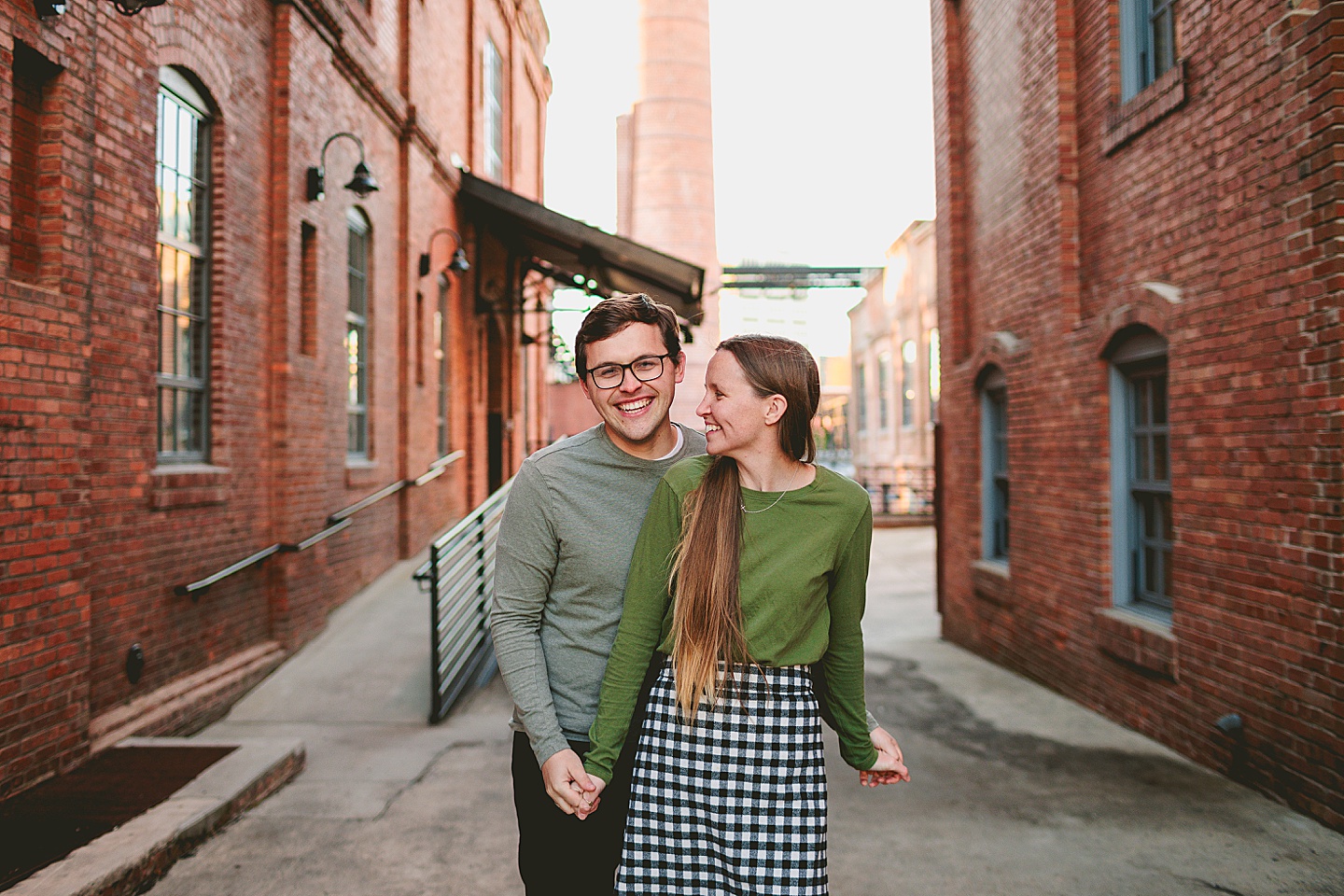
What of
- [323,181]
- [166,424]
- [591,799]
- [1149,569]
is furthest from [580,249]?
[591,799]

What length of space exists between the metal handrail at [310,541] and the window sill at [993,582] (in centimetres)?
578

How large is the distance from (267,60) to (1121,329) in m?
6.65

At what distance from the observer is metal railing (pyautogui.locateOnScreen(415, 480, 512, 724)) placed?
6.54 m

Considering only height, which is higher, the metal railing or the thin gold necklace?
the thin gold necklace

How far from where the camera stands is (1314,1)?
13.9 feet

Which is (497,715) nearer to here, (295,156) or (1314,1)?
(295,156)

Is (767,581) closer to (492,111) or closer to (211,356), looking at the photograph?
(211,356)

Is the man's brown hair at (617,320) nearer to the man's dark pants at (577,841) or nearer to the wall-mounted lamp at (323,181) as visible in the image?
the man's dark pants at (577,841)

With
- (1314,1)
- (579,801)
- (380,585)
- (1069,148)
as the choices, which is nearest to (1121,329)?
(1069,148)

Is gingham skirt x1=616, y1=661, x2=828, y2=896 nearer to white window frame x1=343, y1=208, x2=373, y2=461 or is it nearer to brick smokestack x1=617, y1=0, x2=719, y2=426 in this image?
white window frame x1=343, y1=208, x2=373, y2=461

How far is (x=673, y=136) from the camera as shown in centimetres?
2106

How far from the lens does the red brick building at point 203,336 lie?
4500mm

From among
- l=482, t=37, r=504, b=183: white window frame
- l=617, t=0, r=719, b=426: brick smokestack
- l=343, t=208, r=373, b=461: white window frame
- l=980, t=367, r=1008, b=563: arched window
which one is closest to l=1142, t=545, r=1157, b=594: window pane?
l=980, t=367, r=1008, b=563: arched window

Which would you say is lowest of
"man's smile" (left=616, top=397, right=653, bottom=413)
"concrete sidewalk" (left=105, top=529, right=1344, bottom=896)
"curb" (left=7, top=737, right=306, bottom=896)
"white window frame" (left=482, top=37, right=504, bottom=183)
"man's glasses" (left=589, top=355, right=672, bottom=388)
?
"concrete sidewalk" (left=105, top=529, right=1344, bottom=896)
